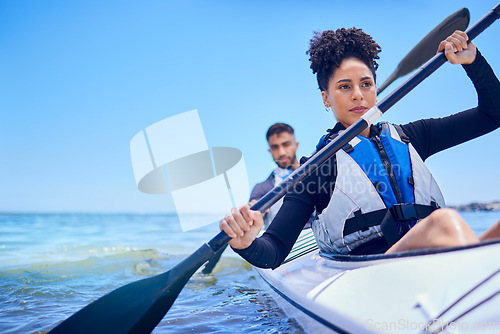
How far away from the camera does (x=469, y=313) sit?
935 millimetres

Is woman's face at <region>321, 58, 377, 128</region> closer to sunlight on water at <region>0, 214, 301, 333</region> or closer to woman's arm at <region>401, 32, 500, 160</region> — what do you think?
woman's arm at <region>401, 32, 500, 160</region>

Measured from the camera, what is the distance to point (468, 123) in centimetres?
191

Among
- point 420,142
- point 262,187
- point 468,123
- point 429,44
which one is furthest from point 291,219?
point 262,187

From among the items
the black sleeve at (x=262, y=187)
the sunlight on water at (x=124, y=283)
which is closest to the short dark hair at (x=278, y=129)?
the black sleeve at (x=262, y=187)

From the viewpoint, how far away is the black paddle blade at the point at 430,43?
254 centimetres

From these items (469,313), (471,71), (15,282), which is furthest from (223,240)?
(15,282)

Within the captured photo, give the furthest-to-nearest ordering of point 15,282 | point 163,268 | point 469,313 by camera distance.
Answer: point 163,268 < point 15,282 < point 469,313

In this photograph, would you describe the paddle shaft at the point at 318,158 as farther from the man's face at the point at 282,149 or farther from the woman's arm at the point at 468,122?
the man's face at the point at 282,149

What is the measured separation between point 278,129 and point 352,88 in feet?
11.6

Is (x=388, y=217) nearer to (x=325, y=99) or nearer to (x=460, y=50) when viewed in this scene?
(x=325, y=99)

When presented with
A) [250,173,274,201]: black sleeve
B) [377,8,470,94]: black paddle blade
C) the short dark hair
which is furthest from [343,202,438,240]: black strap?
the short dark hair

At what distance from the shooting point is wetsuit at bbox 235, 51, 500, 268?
177 centimetres

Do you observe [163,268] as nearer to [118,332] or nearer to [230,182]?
[230,182]

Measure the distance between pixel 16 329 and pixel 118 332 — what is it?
1.08 m
